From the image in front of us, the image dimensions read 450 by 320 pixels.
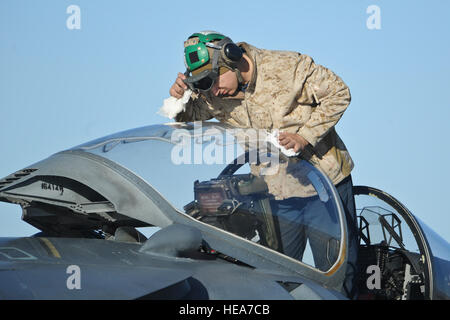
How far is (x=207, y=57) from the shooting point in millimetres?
4703

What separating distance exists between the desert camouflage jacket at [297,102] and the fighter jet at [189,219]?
51 cm

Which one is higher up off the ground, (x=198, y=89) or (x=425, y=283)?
(x=198, y=89)

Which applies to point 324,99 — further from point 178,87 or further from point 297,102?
point 178,87

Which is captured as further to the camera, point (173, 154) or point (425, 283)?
point (425, 283)

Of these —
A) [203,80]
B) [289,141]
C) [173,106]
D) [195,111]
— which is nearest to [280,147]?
[289,141]

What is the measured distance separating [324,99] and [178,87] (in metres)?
1.11

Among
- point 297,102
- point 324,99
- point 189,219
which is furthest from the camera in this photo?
point 297,102

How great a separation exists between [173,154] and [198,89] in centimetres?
103

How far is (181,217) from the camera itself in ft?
12.2

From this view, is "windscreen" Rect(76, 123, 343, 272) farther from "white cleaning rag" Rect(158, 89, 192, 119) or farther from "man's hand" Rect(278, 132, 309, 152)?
"white cleaning rag" Rect(158, 89, 192, 119)

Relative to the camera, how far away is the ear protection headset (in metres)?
4.69

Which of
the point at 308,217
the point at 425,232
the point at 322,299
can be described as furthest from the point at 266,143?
the point at 425,232

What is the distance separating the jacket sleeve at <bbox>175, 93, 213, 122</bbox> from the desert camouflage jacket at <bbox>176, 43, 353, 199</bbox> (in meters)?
0.01
